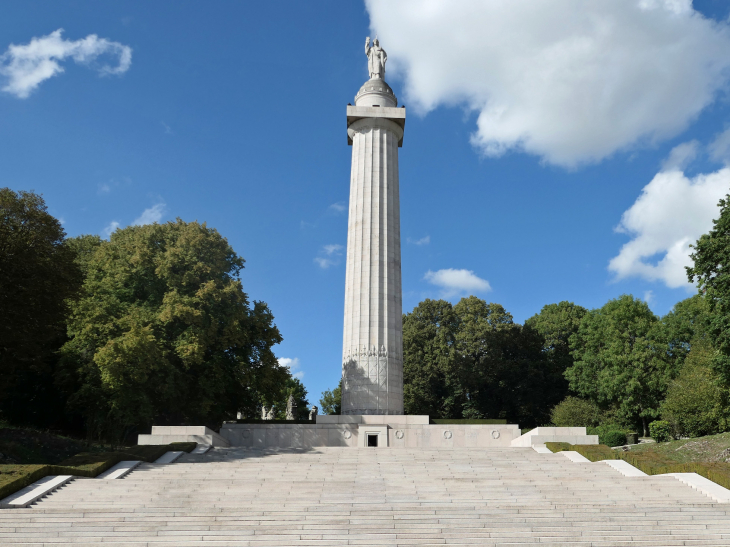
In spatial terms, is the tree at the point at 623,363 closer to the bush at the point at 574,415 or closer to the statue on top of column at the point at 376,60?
the bush at the point at 574,415

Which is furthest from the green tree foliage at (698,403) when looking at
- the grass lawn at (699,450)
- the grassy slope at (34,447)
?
the grassy slope at (34,447)

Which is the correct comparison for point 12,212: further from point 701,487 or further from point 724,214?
point 724,214

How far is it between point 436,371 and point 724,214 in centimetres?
2787

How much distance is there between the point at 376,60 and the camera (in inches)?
1455

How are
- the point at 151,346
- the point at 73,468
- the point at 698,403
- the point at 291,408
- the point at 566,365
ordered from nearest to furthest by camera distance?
the point at 73,468
the point at 151,346
the point at 698,403
the point at 566,365
the point at 291,408

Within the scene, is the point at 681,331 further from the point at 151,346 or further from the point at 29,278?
the point at 29,278

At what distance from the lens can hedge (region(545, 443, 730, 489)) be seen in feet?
55.2

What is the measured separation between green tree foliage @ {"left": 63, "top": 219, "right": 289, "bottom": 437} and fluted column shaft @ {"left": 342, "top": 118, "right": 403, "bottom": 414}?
17.2ft

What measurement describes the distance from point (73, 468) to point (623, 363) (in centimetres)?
3567

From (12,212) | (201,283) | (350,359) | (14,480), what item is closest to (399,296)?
(350,359)

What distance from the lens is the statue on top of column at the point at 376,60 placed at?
121ft

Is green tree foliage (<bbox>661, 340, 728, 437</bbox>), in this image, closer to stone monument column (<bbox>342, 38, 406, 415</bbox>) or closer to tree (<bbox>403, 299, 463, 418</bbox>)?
stone monument column (<bbox>342, 38, 406, 415</bbox>)

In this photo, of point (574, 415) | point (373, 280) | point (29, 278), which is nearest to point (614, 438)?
point (574, 415)

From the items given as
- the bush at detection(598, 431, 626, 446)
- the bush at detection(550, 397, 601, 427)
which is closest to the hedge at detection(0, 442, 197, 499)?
the bush at detection(598, 431, 626, 446)
